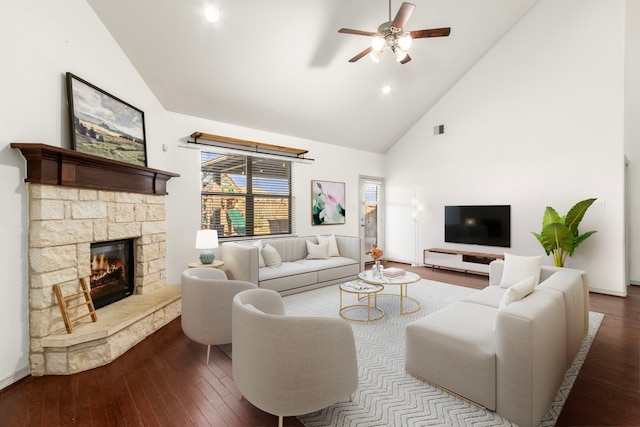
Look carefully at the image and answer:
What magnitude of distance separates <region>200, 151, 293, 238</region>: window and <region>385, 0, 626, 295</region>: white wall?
11.4ft

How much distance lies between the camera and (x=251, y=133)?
5328mm

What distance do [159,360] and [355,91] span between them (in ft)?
16.5

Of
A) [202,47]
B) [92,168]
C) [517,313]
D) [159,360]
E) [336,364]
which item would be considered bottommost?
[159,360]

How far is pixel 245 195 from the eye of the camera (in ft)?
17.1

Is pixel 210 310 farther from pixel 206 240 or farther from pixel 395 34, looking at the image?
pixel 395 34

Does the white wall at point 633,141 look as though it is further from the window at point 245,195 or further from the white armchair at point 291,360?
the white armchair at point 291,360

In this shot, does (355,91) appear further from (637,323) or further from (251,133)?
(637,323)

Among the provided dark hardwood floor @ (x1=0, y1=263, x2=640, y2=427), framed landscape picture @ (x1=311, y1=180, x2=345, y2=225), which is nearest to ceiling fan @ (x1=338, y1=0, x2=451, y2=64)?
framed landscape picture @ (x1=311, y1=180, x2=345, y2=225)

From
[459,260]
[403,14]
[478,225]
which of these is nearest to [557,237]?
[478,225]

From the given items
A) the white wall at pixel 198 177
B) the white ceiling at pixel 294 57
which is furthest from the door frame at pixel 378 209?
the white ceiling at pixel 294 57

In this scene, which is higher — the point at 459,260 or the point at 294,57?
the point at 294,57

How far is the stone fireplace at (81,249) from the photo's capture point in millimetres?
2414

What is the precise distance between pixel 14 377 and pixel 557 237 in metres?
6.62

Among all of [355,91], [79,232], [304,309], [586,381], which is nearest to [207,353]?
[304,309]
